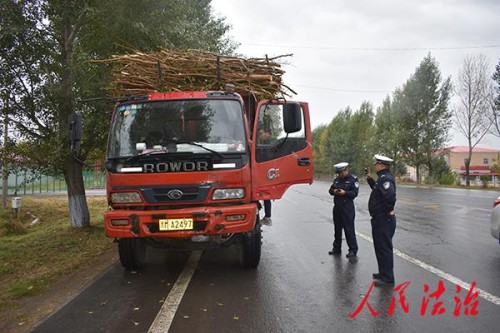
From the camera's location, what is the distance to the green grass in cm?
622

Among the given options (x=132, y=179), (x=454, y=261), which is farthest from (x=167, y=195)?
(x=454, y=261)

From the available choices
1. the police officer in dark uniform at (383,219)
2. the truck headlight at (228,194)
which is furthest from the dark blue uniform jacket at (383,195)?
the truck headlight at (228,194)

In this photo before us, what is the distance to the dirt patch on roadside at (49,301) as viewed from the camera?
4.64 m

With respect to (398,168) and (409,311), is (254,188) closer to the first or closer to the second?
(409,311)

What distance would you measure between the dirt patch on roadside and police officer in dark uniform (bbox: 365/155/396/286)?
13.2 ft

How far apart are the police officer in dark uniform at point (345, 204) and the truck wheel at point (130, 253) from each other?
3275mm

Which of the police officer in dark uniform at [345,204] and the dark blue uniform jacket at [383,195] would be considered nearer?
the dark blue uniform jacket at [383,195]

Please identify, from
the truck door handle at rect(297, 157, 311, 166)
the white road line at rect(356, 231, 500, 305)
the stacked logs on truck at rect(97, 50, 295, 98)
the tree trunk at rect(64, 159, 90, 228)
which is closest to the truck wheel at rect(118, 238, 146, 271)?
the stacked logs on truck at rect(97, 50, 295, 98)

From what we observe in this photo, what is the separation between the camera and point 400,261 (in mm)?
7102

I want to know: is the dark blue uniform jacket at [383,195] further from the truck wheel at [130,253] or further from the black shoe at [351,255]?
the truck wheel at [130,253]

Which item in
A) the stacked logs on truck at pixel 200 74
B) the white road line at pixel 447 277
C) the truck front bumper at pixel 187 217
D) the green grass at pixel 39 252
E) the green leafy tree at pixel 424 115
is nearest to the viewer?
the white road line at pixel 447 277

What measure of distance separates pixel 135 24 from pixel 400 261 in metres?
7.05

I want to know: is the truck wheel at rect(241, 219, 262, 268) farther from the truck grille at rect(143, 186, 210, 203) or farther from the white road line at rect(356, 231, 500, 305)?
the white road line at rect(356, 231, 500, 305)

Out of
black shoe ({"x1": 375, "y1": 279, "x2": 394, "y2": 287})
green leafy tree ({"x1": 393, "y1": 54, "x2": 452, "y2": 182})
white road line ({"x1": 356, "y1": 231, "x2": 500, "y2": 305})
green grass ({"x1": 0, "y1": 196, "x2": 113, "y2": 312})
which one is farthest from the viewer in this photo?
Answer: green leafy tree ({"x1": 393, "y1": 54, "x2": 452, "y2": 182})
